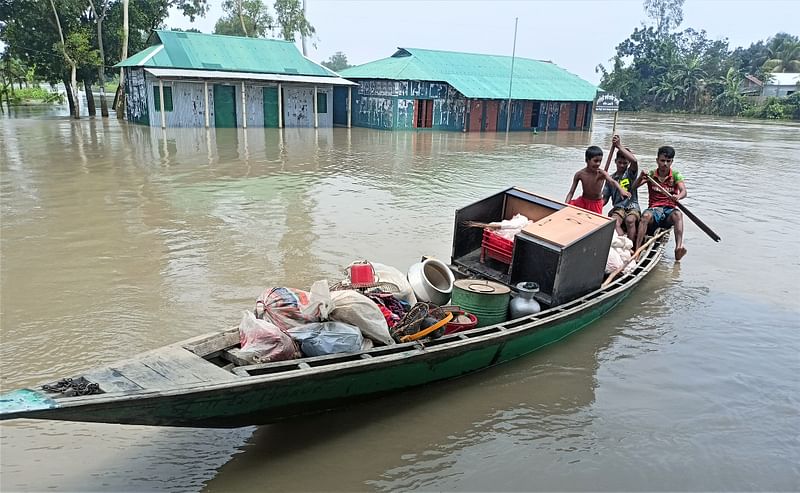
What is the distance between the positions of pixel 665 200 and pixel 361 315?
648 centimetres

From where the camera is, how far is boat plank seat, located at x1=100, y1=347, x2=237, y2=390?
3171mm

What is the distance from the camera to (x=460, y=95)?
29.8m

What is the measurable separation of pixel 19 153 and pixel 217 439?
15.6 metres

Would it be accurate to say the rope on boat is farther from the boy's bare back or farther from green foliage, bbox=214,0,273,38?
green foliage, bbox=214,0,273,38

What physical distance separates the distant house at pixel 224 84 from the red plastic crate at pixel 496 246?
20.7 metres

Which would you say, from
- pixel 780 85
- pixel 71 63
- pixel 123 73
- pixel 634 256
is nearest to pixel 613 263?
pixel 634 256

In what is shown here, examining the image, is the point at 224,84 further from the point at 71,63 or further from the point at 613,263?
the point at 613,263

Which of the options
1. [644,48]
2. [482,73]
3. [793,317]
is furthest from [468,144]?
[644,48]

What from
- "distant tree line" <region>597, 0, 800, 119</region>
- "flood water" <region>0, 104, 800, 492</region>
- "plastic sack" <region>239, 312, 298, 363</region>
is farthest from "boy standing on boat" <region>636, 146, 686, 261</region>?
"distant tree line" <region>597, 0, 800, 119</region>

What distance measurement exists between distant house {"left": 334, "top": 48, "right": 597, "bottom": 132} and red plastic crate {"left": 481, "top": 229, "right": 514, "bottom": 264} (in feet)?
77.1

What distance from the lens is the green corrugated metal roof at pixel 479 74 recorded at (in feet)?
96.4

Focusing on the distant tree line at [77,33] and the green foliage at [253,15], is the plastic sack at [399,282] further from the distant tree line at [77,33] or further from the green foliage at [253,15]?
the green foliage at [253,15]

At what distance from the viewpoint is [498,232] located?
6.08m

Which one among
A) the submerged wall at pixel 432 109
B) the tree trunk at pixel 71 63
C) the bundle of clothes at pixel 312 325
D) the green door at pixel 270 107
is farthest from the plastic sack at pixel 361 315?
the tree trunk at pixel 71 63
